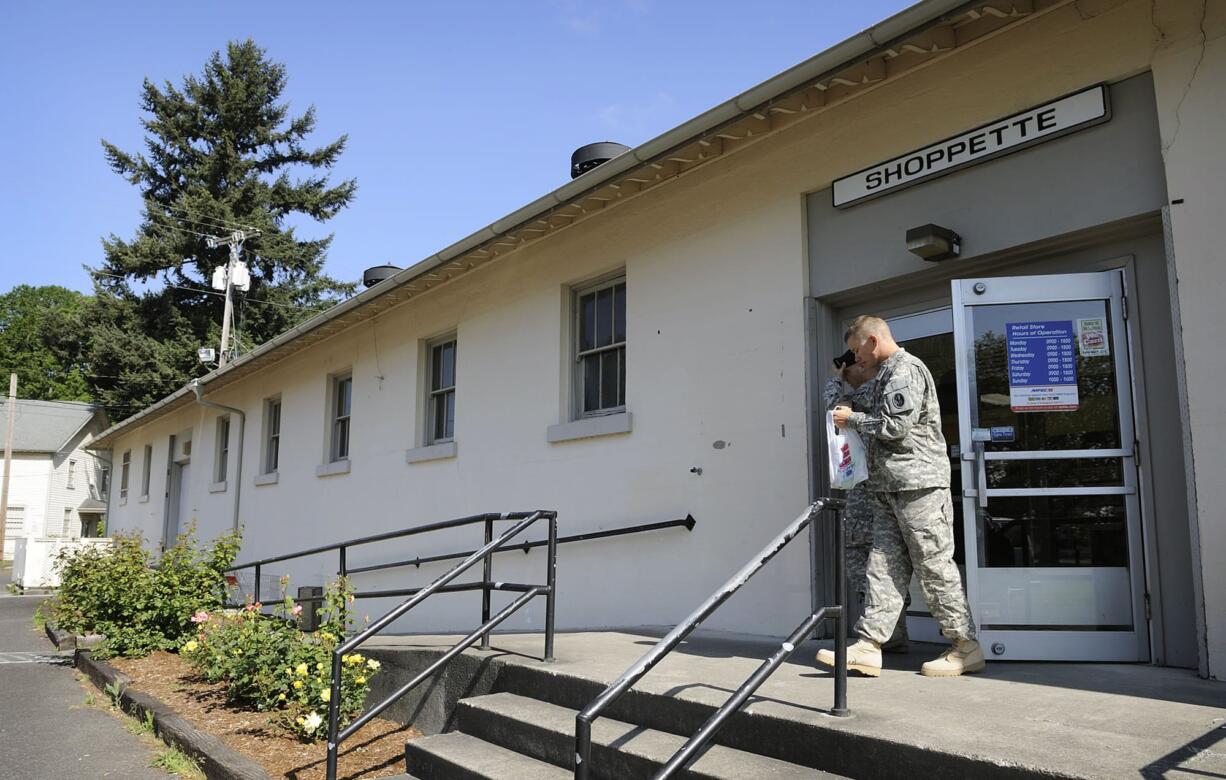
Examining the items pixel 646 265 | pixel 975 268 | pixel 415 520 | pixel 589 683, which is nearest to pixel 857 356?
pixel 975 268

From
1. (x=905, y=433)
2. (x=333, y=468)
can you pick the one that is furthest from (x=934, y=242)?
(x=333, y=468)

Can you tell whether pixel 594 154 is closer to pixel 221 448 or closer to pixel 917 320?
pixel 917 320

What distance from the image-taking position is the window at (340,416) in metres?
12.9

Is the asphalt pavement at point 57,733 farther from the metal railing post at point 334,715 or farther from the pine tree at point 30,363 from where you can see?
the pine tree at point 30,363

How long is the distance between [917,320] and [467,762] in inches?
150

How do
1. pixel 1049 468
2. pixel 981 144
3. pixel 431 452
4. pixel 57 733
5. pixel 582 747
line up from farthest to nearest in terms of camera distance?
pixel 431 452
pixel 57 733
pixel 981 144
pixel 1049 468
pixel 582 747

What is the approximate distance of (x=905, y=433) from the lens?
14.6 ft

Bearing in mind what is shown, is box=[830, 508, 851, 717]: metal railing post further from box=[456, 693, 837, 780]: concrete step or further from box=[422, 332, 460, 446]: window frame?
box=[422, 332, 460, 446]: window frame

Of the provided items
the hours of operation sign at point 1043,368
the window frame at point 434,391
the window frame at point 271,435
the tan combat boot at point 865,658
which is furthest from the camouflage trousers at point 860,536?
the window frame at point 271,435

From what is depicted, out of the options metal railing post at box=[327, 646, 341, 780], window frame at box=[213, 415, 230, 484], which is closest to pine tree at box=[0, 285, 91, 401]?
window frame at box=[213, 415, 230, 484]

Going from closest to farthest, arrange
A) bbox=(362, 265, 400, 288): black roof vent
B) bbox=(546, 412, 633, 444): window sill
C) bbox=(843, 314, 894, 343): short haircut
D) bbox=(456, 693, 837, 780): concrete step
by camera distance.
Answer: bbox=(456, 693, 837, 780): concrete step → bbox=(843, 314, 894, 343): short haircut → bbox=(546, 412, 633, 444): window sill → bbox=(362, 265, 400, 288): black roof vent

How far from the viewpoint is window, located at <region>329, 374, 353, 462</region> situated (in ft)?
42.3

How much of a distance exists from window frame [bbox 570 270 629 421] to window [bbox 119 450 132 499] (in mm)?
20737

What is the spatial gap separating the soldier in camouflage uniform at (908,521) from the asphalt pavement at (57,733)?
423 centimetres
